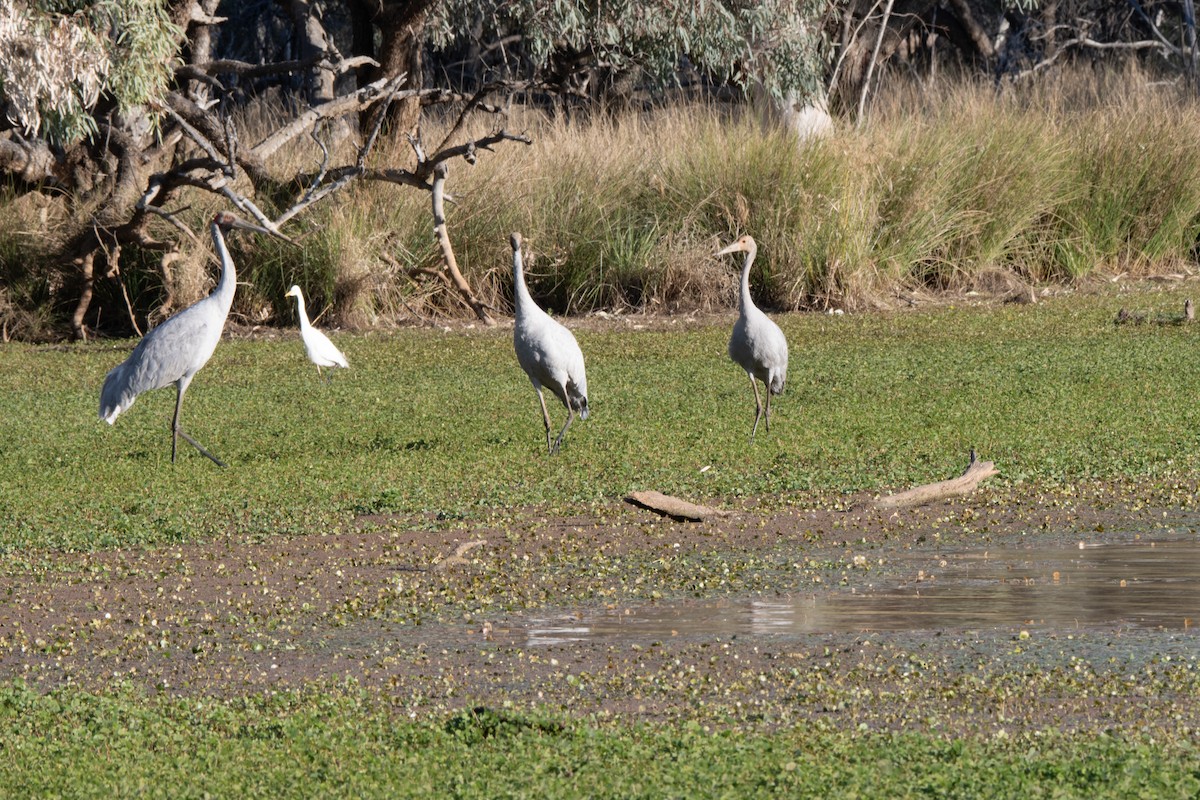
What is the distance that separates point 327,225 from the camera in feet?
59.0

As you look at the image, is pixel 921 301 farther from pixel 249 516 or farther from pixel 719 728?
pixel 719 728

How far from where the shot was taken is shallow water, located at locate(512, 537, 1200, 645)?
6059 mm

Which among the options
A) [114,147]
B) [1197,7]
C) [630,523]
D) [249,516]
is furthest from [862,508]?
[1197,7]

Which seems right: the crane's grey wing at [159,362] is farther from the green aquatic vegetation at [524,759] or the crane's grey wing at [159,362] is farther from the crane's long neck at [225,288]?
the green aquatic vegetation at [524,759]

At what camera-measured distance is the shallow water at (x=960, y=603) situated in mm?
6059

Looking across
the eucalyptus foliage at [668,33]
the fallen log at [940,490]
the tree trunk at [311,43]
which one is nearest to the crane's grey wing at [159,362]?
the fallen log at [940,490]

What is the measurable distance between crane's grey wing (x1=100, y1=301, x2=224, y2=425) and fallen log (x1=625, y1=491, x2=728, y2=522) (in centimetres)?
404

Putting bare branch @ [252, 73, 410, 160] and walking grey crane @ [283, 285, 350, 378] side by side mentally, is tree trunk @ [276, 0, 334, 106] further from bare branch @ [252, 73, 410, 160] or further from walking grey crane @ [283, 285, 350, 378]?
walking grey crane @ [283, 285, 350, 378]

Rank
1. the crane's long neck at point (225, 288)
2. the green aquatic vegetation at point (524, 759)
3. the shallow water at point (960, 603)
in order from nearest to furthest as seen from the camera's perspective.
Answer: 1. the green aquatic vegetation at point (524, 759)
2. the shallow water at point (960, 603)
3. the crane's long neck at point (225, 288)

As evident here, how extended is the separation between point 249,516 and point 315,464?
1.52 meters

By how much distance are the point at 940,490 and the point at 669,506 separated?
4.62 ft

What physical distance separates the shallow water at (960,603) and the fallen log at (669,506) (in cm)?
108

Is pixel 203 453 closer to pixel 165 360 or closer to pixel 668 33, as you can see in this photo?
pixel 165 360

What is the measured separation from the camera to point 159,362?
427 inches
